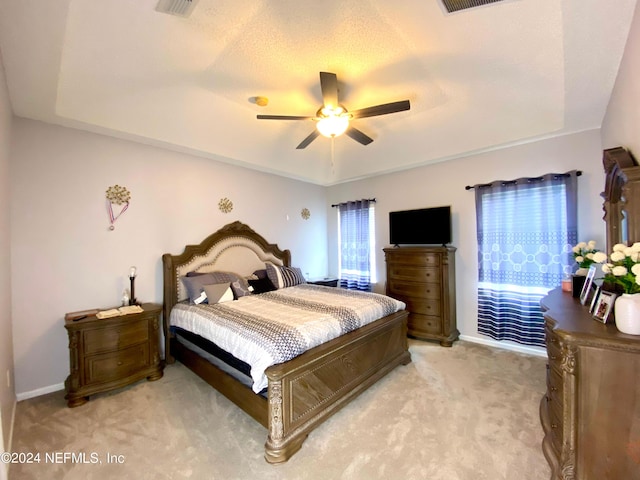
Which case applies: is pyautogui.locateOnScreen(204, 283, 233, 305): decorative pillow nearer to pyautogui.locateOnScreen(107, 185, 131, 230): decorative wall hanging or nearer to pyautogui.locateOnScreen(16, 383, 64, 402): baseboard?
pyautogui.locateOnScreen(107, 185, 131, 230): decorative wall hanging

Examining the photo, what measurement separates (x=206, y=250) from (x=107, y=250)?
1103mm

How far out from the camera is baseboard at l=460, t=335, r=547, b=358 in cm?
336

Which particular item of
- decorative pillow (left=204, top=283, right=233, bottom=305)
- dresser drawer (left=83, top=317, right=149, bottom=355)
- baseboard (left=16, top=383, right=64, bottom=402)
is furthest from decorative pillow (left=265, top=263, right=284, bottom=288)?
baseboard (left=16, top=383, right=64, bottom=402)

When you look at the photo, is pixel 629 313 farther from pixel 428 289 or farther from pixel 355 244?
pixel 355 244

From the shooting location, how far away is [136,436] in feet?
6.89

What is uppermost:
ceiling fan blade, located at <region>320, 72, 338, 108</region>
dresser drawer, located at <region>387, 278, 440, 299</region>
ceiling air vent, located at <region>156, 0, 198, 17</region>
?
ceiling air vent, located at <region>156, 0, 198, 17</region>

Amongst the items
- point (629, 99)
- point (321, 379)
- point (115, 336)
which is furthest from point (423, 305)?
point (115, 336)

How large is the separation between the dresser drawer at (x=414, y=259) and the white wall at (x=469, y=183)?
48cm

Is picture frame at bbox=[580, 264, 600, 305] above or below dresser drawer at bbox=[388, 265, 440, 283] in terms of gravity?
above

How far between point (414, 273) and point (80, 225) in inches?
165

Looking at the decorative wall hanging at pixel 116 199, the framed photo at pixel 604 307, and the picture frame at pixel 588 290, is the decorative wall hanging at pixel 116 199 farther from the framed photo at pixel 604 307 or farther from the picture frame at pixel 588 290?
the picture frame at pixel 588 290

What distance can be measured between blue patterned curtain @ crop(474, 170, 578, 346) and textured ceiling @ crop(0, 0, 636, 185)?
0.67 metres

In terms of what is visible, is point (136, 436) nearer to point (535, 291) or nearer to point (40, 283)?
point (40, 283)

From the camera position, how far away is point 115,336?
8.83 ft
